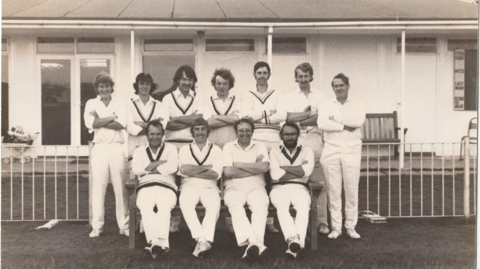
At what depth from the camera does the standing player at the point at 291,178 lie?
4.18 metres

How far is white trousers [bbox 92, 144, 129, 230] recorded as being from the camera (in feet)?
15.5

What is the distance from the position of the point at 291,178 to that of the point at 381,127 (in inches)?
228

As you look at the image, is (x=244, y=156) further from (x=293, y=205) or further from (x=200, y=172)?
(x=293, y=205)

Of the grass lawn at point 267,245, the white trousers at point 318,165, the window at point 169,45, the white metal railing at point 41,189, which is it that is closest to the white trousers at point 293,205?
the grass lawn at point 267,245

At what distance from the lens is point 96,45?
32.7 ft

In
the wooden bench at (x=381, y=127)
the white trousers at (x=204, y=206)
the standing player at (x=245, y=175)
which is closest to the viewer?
the white trousers at (x=204, y=206)

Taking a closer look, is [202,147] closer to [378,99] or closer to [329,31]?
[329,31]

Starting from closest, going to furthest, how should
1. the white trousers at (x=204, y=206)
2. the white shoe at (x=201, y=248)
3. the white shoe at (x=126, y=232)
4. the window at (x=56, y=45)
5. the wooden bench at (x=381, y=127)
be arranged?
the white shoe at (x=201, y=248), the white trousers at (x=204, y=206), the white shoe at (x=126, y=232), the wooden bench at (x=381, y=127), the window at (x=56, y=45)

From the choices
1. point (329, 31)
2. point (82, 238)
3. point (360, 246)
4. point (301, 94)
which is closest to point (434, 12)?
point (329, 31)

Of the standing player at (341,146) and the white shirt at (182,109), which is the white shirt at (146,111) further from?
the standing player at (341,146)

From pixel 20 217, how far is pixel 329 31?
22.0 ft

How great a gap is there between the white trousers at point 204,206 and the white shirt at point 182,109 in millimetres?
670

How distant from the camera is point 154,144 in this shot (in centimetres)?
455

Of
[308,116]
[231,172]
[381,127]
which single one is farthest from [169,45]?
[231,172]
